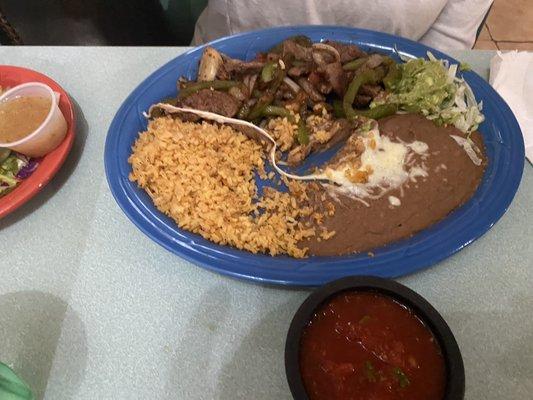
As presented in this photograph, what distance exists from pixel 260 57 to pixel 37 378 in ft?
4.16

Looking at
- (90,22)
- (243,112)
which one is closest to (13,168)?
(243,112)

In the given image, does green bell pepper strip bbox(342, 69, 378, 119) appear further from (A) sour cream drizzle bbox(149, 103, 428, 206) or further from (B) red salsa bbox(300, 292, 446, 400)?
(B) red salsa bbox(300, 292, 446, 400)

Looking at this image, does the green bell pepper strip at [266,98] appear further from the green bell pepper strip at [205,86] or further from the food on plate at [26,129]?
the food on plate at [26,129]

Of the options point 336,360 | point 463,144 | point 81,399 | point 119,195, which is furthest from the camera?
point 463,144

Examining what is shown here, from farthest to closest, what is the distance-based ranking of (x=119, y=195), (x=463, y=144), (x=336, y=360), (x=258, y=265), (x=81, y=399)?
(x=463, y=144), (x=119, y=195), (x=258, y=265), (x=81, y=399), (x=336, y=360)

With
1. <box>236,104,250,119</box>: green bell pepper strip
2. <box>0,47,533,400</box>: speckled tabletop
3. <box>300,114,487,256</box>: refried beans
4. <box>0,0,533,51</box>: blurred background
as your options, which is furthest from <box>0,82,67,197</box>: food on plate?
<box>0,0,533,51</box>: blurred background

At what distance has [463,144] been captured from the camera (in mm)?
1485

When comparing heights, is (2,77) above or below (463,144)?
above

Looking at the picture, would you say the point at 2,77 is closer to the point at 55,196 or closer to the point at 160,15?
the point at 55,196

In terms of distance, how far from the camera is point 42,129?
1421mm

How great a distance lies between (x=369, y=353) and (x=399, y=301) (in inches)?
5.3

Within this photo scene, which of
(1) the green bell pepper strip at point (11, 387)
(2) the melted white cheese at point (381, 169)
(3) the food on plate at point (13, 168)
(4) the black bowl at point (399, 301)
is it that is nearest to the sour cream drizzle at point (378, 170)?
(2) the melted white cheese at point (381, 169)

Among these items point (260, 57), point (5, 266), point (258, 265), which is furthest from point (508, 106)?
point (5, 266)

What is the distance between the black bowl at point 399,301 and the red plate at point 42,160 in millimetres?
918
